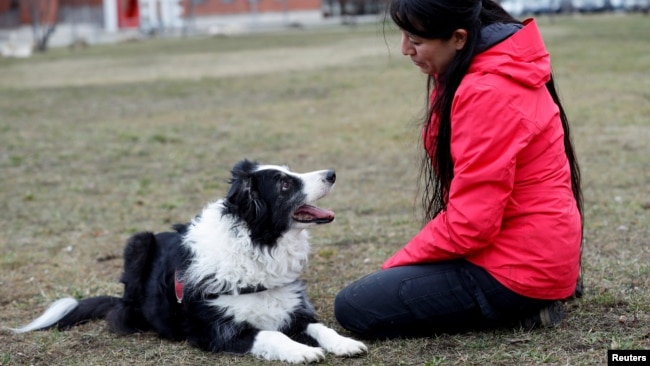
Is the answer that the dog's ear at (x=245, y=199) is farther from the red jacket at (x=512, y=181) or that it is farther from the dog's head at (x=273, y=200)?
the red jacket at (x=512, y=181)

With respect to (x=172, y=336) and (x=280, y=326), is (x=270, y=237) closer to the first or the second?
(x=280, y=326)

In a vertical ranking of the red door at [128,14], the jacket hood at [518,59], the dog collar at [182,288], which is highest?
the jacket hood at [518,59]

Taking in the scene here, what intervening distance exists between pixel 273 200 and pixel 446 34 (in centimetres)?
129

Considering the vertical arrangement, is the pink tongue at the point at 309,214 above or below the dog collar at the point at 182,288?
above

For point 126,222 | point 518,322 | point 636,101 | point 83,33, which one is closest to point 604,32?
point 636,101

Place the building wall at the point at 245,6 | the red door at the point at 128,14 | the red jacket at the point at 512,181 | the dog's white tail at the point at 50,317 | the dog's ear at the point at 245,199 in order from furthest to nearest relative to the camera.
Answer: the building wall at the point at 245,6 < the red door at the point at 128,14 < the dog's white tail at the point at 50,317 < the dog's ear at the point at 245,199 < the red jacket at the point at 512,181

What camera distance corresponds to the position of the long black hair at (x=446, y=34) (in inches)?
162

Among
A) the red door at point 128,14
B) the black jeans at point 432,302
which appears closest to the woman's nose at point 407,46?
the black jeans at point 432,302

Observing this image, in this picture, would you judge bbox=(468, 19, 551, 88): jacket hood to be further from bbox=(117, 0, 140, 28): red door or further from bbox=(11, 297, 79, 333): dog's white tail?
bbox=(117, 0, 140, 28): red door

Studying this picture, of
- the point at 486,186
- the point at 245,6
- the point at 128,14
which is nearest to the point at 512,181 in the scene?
the point at 486,186

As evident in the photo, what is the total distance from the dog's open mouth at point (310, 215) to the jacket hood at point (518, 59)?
3.77 ft

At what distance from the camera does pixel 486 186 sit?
4078 millimetres

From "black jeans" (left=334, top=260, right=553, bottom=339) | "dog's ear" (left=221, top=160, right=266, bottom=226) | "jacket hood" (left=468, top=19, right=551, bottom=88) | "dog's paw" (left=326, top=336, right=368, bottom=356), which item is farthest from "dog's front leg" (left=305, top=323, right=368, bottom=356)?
"jacket hood" (left=468, top=19, right=551, bottom=88)

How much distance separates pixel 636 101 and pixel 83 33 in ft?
171
